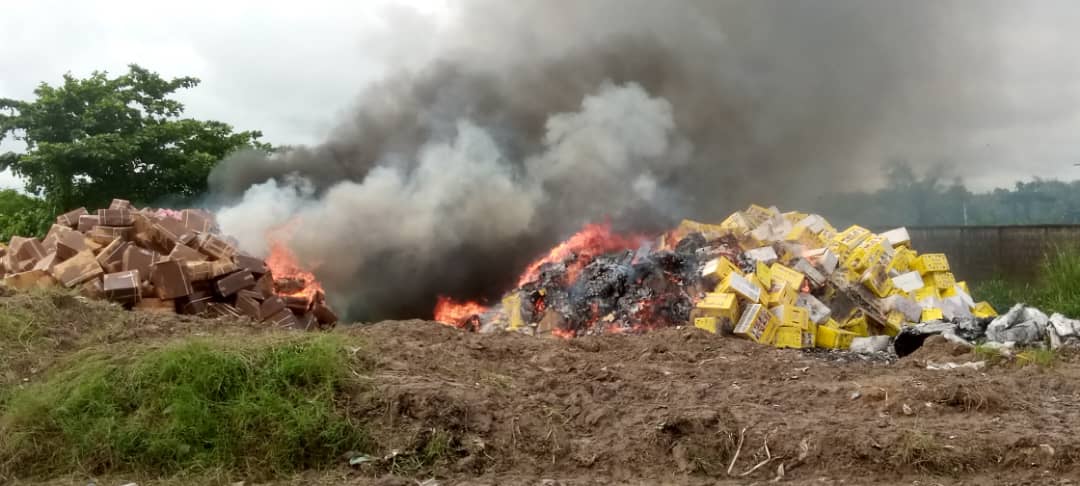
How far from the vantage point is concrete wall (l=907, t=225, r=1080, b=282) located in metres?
12.7

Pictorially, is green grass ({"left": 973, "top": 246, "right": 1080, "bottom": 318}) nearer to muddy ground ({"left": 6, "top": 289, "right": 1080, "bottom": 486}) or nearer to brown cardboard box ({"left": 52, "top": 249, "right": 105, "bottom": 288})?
muddy ground ({"left": 6, "top": 289, "right": 1080, "bottom": 486})

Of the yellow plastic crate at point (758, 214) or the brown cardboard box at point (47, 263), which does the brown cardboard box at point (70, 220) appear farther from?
the yellow plastic crate at point (758, 214)

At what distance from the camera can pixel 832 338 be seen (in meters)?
9.56

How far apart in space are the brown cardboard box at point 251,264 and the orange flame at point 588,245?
3767 millimetres

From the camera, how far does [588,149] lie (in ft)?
42.1

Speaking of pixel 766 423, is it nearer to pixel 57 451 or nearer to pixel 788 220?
pixel 57 451

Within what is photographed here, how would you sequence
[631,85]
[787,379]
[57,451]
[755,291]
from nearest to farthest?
[57,451]
[787,379]
[755,291]
[631,85]

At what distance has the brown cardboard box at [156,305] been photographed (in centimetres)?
793

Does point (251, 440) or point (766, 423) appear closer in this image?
point (251, 440)

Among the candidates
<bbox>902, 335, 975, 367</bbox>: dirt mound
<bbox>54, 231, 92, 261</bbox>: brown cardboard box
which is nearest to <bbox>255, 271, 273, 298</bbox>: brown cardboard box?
<bbox>54, 231, 92, 261</bbox>: brown cardboard box

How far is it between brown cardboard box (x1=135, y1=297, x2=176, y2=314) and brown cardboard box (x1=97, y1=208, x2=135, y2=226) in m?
1.59

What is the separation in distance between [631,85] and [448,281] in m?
4.70

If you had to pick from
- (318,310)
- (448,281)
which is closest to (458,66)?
(448,281)

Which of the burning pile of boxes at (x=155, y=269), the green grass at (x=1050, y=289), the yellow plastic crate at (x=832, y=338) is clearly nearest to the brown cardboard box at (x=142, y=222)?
the burning pile of boxes at (x=155, y=269)
